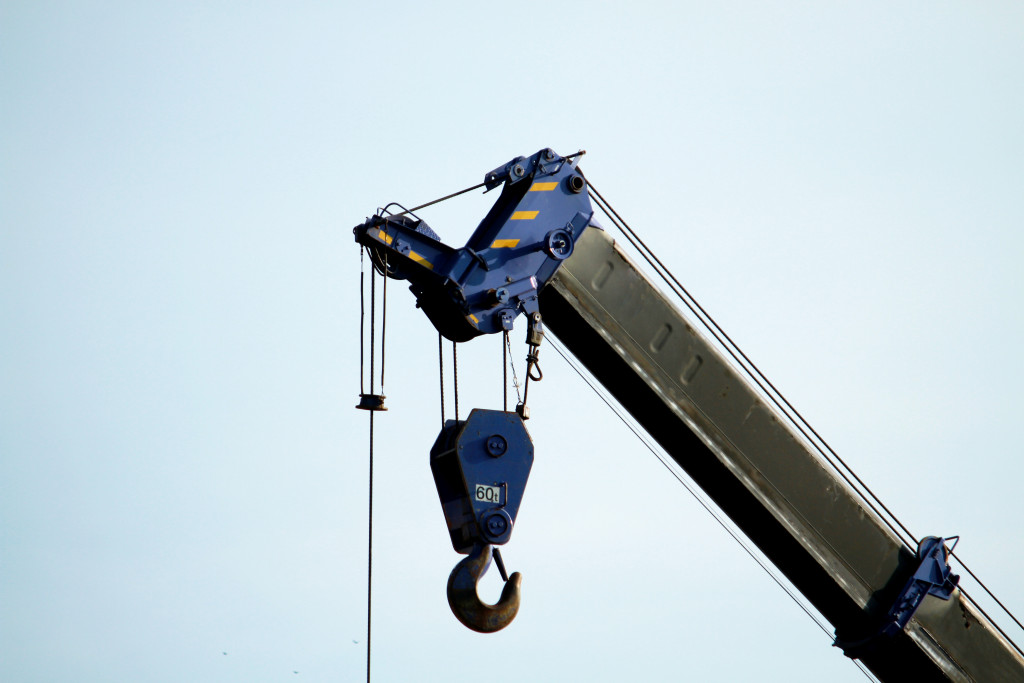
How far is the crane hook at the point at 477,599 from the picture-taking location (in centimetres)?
585

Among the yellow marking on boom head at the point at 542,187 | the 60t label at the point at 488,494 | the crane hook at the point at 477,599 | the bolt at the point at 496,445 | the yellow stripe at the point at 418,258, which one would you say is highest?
the yellow marking on boom head at the point at 542,187

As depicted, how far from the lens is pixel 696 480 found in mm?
6578

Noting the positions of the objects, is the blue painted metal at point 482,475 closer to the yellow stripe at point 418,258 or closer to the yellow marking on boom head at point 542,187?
the yellow stripe at point 418,258

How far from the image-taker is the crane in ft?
20.0

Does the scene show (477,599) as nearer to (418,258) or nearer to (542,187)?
(418,258)

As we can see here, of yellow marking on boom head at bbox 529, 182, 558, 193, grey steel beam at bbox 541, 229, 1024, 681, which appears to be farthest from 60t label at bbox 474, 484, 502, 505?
yellow marking on boom head at bbox 529, 182, 558, 193

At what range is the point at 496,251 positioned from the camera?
622cm

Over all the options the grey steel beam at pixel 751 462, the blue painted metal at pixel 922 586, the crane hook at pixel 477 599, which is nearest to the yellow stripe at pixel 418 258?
the grey steel beam at pixel 751 462

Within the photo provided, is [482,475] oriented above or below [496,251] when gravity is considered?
below

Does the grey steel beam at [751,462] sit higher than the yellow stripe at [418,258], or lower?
lower

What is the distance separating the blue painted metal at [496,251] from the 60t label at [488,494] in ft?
2.83

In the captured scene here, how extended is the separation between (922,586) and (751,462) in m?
1.26

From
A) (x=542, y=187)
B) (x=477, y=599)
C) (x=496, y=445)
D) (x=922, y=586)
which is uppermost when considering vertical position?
(x=542, y=187)

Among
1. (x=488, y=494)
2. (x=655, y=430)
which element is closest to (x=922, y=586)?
(x=655, y=430)
